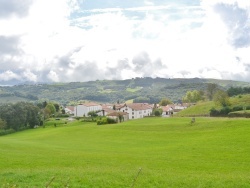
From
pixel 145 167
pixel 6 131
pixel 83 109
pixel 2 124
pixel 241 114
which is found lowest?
pixel 6 131

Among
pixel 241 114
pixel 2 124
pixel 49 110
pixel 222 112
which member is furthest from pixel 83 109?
pixel 241 114

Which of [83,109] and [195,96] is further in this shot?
[195,96]

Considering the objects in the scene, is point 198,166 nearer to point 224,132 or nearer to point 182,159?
point 182,159

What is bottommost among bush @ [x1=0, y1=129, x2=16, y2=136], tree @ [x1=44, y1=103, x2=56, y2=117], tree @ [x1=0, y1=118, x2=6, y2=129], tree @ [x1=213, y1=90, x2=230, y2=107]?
bush @ [x1=0, y1=129, x2=16, y2=136]

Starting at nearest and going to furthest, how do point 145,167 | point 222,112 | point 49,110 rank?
point 145,167, point 222,112, point 49,110

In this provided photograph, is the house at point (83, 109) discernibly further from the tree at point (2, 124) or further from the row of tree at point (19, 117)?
the tree at point (2, 124)

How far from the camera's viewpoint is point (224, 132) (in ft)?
179

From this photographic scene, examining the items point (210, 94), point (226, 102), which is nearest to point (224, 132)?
point (226, 102)

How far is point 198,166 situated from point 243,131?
27.9 meters

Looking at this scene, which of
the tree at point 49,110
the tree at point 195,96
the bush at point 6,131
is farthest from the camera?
the tree at point 195,96

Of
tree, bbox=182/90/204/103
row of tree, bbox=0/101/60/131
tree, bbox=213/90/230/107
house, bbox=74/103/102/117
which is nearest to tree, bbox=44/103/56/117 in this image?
house, bbox=74/103/102/117

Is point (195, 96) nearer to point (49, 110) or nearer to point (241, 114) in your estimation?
point (49, 110)

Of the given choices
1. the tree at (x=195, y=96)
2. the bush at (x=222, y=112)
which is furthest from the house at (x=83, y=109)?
the bush at (x=222, y=112)

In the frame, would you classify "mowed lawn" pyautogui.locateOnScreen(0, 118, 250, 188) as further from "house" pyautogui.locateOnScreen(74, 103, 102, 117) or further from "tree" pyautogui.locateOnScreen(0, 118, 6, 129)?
"house" pyautogui.locateOnScreen(74, 103, 102, 117)
